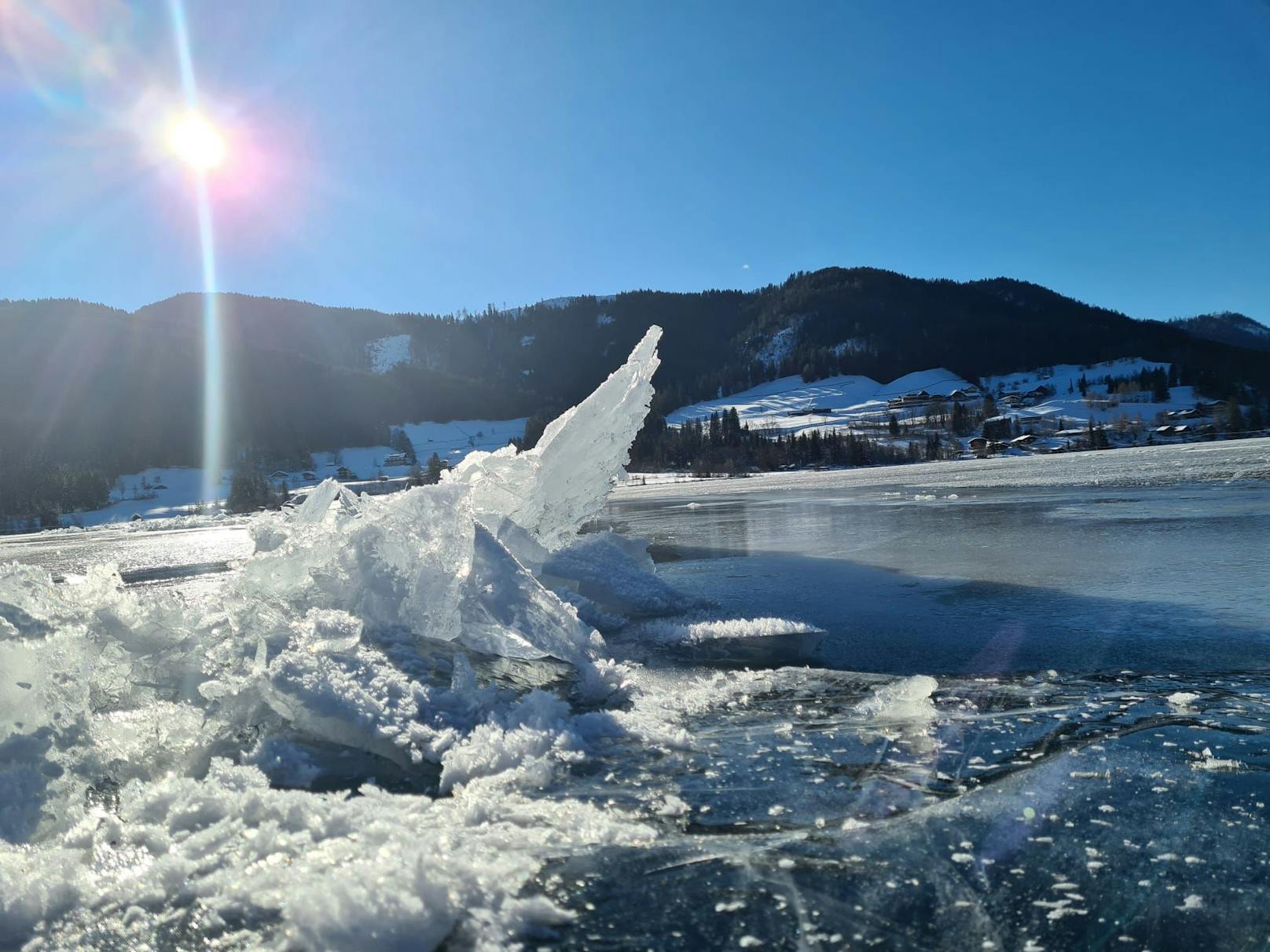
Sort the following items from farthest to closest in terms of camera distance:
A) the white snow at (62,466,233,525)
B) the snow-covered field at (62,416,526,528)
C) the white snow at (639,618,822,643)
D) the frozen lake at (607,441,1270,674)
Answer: the snow-covered field at (62,416,526,528), the white snow at (62,466,233,525), the white snow at (639,618,822,643), the frozen lake at (607,441,1270,674)

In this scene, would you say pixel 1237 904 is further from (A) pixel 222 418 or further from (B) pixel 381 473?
(A) pixel 222 418

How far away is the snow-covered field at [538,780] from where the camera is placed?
301 cm

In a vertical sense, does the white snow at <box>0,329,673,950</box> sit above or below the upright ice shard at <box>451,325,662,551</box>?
below

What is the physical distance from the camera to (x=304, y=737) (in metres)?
5.39

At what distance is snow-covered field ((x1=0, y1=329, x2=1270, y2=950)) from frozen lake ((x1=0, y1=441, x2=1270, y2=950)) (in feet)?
0.07

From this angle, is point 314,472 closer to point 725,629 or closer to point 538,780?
point 725,629

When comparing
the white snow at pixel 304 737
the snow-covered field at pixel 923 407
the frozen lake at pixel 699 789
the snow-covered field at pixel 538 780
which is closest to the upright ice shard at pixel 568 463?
the white snow at pixel 304 737

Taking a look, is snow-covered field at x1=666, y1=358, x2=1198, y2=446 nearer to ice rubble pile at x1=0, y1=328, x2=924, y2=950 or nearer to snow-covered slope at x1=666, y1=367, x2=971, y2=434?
snow-covered slope at x1=666, y1=367, x2=971, y2=434

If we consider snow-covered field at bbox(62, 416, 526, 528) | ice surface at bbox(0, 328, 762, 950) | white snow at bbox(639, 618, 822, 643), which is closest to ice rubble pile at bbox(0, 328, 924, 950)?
ice surface at bbox(0, 328, 762, 950)

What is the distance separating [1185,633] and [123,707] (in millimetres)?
9618

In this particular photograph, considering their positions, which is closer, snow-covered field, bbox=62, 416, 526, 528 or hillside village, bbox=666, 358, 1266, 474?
snow-covered field, bbox=62, 416, 526, 528

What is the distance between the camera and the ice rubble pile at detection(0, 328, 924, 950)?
316 centimetres

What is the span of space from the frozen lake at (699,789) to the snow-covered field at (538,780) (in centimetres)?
2

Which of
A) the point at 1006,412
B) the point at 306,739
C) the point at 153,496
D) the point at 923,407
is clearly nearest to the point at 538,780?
the point at 306,739
